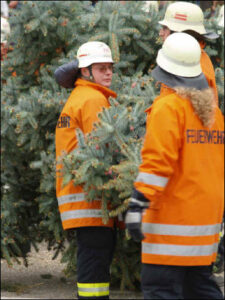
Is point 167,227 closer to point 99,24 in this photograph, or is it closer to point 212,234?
point 212,234

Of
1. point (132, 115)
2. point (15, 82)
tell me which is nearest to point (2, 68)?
point (15, 82)

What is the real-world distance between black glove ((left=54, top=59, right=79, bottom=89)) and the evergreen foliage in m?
0.45

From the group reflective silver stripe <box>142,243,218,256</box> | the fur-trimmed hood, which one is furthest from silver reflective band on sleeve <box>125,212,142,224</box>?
the fur-trimmed hood

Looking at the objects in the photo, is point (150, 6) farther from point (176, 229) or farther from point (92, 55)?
point (176, 229)

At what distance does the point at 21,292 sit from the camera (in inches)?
279

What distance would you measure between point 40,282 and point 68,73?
2772mm

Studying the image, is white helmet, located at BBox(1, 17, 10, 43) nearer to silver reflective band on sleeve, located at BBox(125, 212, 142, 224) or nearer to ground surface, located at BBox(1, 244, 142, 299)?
ground surface, located at BBox(1, 244, 142, 299)

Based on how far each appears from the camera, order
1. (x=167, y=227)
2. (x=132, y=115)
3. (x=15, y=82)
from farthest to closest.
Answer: (x=15, y=82), (x=132, y=115), (x=167, y=227)

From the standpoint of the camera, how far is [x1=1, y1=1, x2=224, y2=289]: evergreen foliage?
248 inches

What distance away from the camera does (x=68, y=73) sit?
18.1 feet

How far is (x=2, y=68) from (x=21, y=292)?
2.09 metres

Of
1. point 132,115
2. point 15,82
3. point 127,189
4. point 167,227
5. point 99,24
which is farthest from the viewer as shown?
point 15,82

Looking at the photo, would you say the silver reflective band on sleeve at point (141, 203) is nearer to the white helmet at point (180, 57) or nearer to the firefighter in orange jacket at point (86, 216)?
the white helmet at point (180, 57)

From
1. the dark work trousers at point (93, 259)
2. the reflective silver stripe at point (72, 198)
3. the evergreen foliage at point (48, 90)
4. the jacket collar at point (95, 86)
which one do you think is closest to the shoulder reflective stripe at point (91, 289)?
the dark work trousers at point (93, 259)
